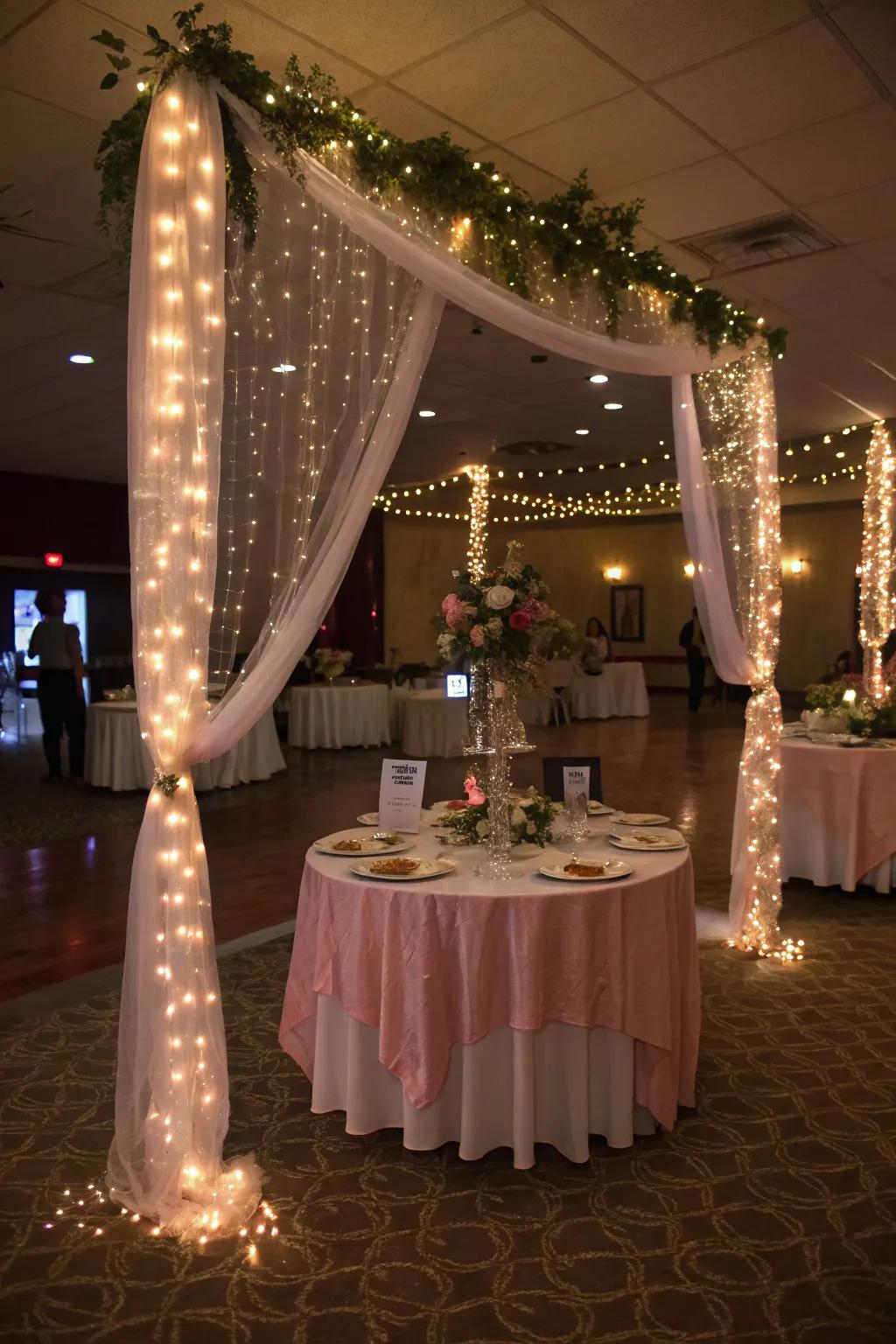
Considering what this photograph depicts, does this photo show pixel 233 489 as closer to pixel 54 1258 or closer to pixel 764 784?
pixel 54 1258

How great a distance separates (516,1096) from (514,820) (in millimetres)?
864

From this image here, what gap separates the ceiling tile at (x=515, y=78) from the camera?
3.37 meters

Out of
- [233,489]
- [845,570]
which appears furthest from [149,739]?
[845,570]

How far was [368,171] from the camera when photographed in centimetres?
312

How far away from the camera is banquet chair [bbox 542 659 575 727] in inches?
569

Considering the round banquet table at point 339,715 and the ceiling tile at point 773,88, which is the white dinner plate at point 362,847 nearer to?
the ceiling tile at point 773,88

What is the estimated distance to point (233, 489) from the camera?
9.55 ft

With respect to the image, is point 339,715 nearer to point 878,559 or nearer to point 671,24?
point 878,559

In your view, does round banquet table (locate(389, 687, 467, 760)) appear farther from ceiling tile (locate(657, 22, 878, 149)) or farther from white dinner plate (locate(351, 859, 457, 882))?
white dinner plate (locate(351, 859, 457, 882))

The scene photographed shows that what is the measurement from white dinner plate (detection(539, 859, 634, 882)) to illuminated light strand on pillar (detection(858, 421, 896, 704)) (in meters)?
5.92

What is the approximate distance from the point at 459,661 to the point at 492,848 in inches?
25.1

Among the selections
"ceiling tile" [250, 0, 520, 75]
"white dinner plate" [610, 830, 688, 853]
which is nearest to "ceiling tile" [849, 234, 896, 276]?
"ceiling tile" [250, 0, 520, 75]

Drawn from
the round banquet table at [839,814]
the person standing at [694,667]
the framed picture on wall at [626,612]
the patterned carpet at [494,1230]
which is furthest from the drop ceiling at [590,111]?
the framed picture on wall at [626,612]
